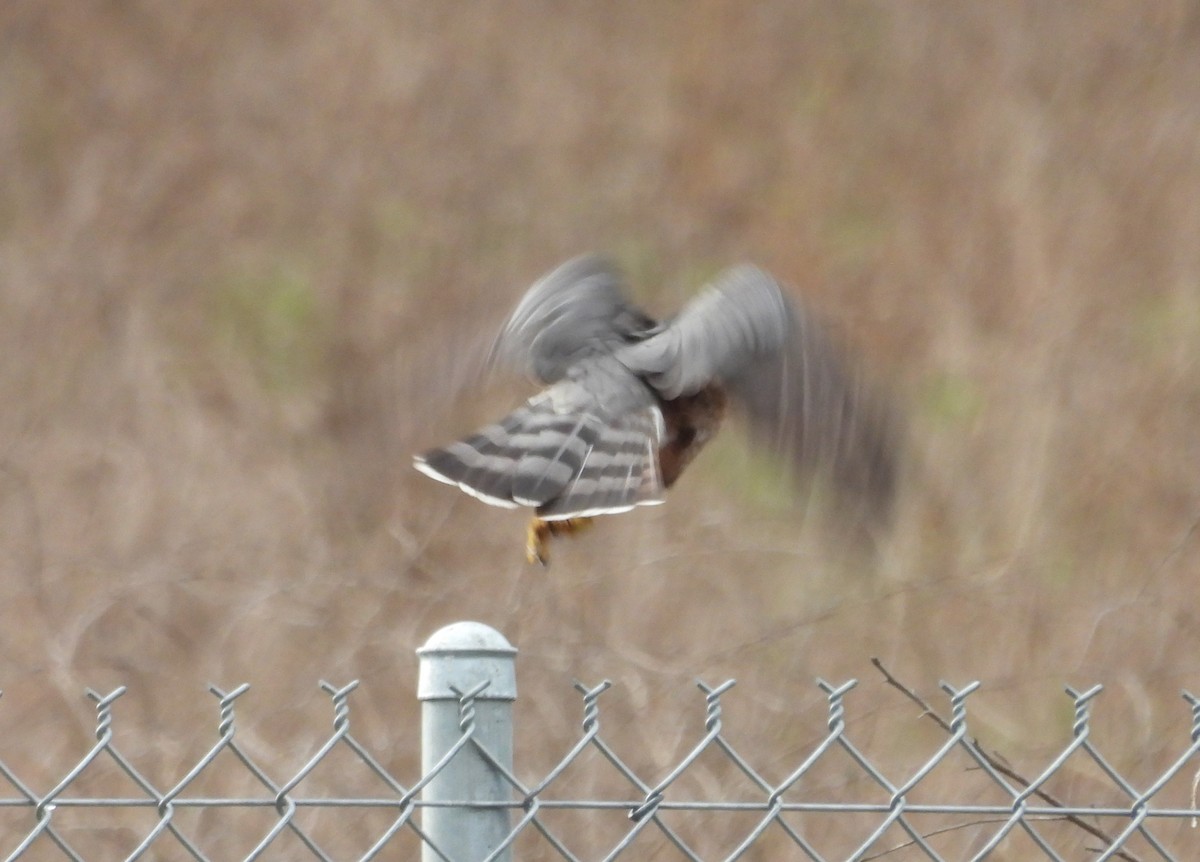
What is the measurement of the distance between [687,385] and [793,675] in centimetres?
283

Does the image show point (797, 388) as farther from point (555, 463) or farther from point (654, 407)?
point (555, 463)

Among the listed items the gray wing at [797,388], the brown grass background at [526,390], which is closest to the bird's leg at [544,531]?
the gray wing at [797,388]

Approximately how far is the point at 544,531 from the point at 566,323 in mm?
987

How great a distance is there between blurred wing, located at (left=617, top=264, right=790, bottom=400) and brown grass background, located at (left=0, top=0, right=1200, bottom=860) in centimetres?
68

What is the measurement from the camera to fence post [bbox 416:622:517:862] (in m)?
2.24

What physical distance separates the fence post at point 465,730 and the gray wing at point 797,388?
2.00 m

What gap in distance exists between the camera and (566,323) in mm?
4828

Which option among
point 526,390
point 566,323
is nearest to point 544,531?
point 566,323

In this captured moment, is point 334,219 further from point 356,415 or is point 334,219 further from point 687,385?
point 687,385

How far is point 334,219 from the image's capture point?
9.09 meters

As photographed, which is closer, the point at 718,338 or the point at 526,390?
the point at 718,338

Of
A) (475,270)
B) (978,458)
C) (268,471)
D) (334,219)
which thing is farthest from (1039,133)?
(268,471)

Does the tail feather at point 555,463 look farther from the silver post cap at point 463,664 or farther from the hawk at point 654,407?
the silver post cap at point 463,664

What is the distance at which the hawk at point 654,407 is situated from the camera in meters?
3.71
